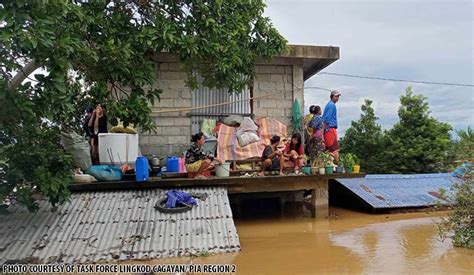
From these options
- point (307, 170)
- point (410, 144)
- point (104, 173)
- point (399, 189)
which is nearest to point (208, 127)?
point (307, 170)

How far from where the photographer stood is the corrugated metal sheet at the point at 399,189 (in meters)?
9.78

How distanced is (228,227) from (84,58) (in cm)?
311

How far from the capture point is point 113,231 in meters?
6.23

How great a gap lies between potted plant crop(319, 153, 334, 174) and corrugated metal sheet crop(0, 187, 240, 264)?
2415mm

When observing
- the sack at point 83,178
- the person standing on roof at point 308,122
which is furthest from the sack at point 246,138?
the sack at point 83,178

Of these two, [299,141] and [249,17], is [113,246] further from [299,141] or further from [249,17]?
[299,141]

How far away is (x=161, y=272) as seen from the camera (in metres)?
5.16

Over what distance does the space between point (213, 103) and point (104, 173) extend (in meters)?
3.27

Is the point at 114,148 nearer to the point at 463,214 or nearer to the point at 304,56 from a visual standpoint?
the point at 304,56

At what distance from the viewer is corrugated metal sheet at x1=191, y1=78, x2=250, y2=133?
31.8 ft

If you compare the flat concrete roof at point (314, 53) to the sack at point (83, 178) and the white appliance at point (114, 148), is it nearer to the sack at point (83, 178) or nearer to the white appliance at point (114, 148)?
the white appliance at point (114, 148)

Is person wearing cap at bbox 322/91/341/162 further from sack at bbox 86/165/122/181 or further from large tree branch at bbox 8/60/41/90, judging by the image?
large tree branch at bbox 8/60/41/90

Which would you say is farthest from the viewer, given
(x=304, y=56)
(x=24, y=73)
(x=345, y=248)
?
(x=304, y=56)

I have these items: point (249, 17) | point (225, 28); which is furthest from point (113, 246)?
point (249, 17)
